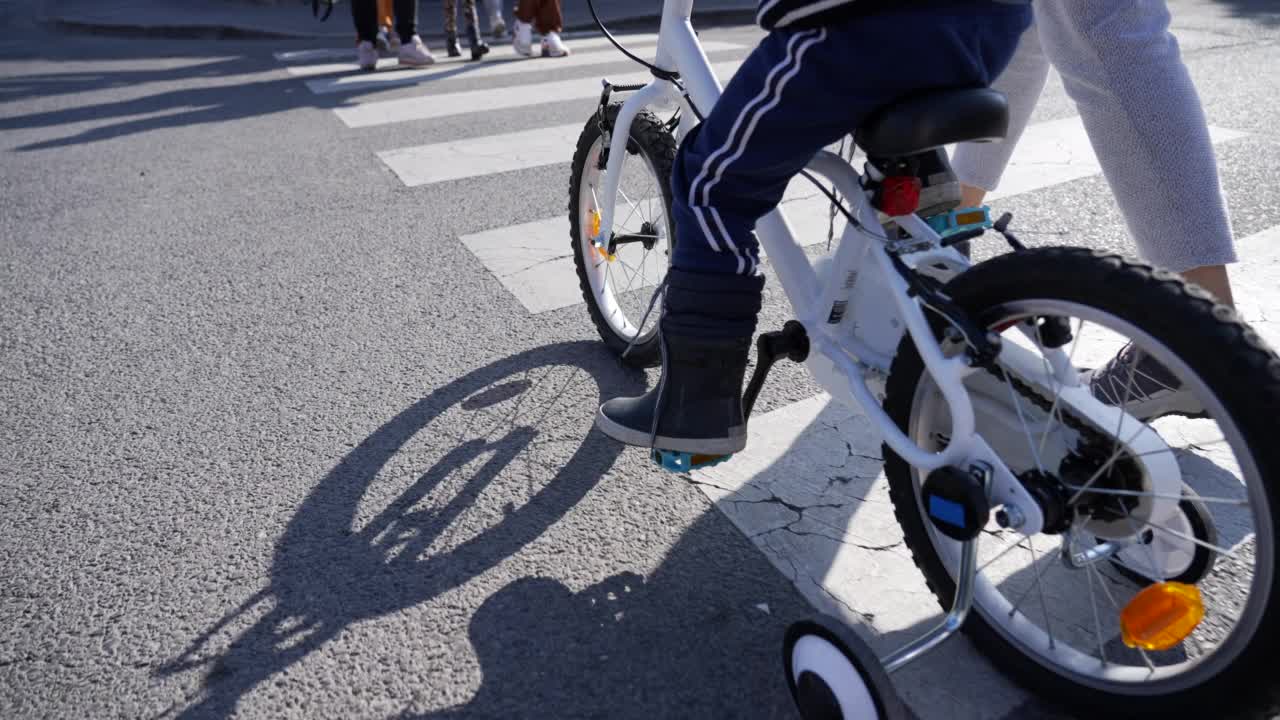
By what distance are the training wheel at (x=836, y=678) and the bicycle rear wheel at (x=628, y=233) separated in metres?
1.15

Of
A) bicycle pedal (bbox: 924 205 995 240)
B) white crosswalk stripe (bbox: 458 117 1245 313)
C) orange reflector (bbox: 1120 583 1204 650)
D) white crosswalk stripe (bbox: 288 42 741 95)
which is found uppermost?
bicycle pedal (bbox: 924 205 995 240)

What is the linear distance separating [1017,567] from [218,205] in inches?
148

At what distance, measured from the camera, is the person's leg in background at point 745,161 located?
1517mm

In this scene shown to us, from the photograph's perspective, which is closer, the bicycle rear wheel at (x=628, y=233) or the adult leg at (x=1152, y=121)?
the adult leg at (x=1152, y=121)

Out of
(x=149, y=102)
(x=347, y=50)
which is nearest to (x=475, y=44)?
(x=347, y=50)

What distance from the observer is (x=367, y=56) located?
745cm

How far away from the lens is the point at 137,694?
5.78ft

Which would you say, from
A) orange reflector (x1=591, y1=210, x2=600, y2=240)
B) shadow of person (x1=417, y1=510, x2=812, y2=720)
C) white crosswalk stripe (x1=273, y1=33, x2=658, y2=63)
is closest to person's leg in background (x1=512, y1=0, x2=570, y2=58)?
white crosswalk stripe (x1=273, y1=33, x2=658, y2=63)

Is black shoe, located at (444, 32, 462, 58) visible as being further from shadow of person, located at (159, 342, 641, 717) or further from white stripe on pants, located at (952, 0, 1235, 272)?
white stripe on pants, located at (952, 0, 1235, 272)

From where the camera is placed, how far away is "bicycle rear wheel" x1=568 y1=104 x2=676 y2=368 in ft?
8.48

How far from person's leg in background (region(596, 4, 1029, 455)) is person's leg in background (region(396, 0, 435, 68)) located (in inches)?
239

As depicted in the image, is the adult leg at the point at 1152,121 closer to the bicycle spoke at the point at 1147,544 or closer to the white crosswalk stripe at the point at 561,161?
the bicycle spoke at the point at 1147,544

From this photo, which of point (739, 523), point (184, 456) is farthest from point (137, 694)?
point (739, 523)

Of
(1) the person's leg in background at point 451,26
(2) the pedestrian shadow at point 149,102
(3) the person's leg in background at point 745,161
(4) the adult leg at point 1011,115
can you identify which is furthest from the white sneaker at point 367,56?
(3) the person's leg in background at point 745,161
